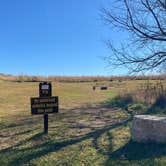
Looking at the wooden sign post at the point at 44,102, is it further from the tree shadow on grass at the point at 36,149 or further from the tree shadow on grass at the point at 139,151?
the tree shadow on grass at the point at 139,151

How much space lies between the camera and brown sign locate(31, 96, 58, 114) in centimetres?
784

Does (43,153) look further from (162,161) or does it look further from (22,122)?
(22,122)

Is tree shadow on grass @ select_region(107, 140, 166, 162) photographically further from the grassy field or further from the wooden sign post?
the wooden sign post

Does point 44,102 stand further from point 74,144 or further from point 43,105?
point 74,144

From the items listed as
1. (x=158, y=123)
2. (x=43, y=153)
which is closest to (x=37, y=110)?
(x=43, y=153)

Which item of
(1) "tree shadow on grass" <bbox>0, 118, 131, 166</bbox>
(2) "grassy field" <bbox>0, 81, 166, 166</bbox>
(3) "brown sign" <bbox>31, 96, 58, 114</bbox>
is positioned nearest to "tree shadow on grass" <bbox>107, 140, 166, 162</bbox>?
(2) "grassy field" <bbox>0, 81, 166, 166</bbox>

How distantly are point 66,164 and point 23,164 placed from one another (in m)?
0.78

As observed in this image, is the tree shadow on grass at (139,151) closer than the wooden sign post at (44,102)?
Yes

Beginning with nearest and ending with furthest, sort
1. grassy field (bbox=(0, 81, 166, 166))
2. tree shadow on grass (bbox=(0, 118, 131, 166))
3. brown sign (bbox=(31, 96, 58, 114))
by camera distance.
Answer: grassy field (bbox=(0, 81, 166, 166)) < tree shadow on grass (bbox=(0, 118, 131, 166)) < brown sign (bbox=(31, 96, 58, 114))

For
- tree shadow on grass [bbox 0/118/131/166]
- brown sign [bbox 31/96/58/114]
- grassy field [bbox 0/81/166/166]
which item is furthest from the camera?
brown sign [bbox 31/96/58/114]

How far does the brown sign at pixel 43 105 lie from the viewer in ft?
25.7

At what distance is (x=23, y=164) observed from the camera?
5.76 m

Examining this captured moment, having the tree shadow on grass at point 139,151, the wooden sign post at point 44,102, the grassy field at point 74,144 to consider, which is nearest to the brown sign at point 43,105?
the wooden sign post at point 44,102

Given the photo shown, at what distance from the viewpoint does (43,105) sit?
313 inches
